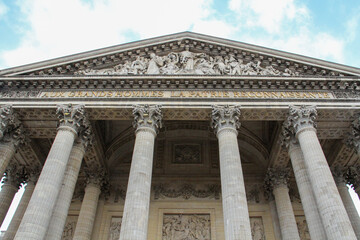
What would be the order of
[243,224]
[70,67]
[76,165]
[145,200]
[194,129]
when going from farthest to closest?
[194,129] < [70,67] < [76,165] < [145,200] < [243,224]

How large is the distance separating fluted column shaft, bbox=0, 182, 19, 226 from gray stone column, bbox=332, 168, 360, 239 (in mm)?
17220

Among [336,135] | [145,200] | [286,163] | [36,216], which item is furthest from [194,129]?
[36,216]

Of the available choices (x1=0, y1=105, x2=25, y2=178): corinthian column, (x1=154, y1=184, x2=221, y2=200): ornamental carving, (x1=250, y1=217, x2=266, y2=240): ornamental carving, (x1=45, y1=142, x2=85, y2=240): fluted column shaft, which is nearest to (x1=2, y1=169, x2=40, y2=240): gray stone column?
(x1=0, y1=105, x2=25, y2=178): corinthian column

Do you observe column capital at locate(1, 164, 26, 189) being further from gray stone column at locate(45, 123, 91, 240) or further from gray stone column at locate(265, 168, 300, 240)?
gray stone column at locate(265, 168, 300, 240)

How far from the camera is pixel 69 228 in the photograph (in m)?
17.3

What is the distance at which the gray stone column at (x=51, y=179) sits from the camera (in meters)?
10.4

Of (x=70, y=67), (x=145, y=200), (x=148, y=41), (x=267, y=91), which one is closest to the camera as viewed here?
(x=145, y=200)

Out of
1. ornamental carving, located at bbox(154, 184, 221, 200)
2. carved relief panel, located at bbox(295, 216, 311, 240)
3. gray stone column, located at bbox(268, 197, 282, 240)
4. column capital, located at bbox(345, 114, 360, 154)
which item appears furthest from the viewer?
ornamental carving, located at bbox(154, 184, 221, 200)

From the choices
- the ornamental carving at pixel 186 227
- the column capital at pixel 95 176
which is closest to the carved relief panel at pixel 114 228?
the column capital at pixel 95 176

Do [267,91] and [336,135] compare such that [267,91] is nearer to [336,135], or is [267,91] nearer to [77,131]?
[336,135]

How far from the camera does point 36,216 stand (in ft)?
35.0

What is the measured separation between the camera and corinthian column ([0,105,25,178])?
44.2 ft

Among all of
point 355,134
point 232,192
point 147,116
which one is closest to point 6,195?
point 147,116

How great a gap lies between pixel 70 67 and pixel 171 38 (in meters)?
5.54
